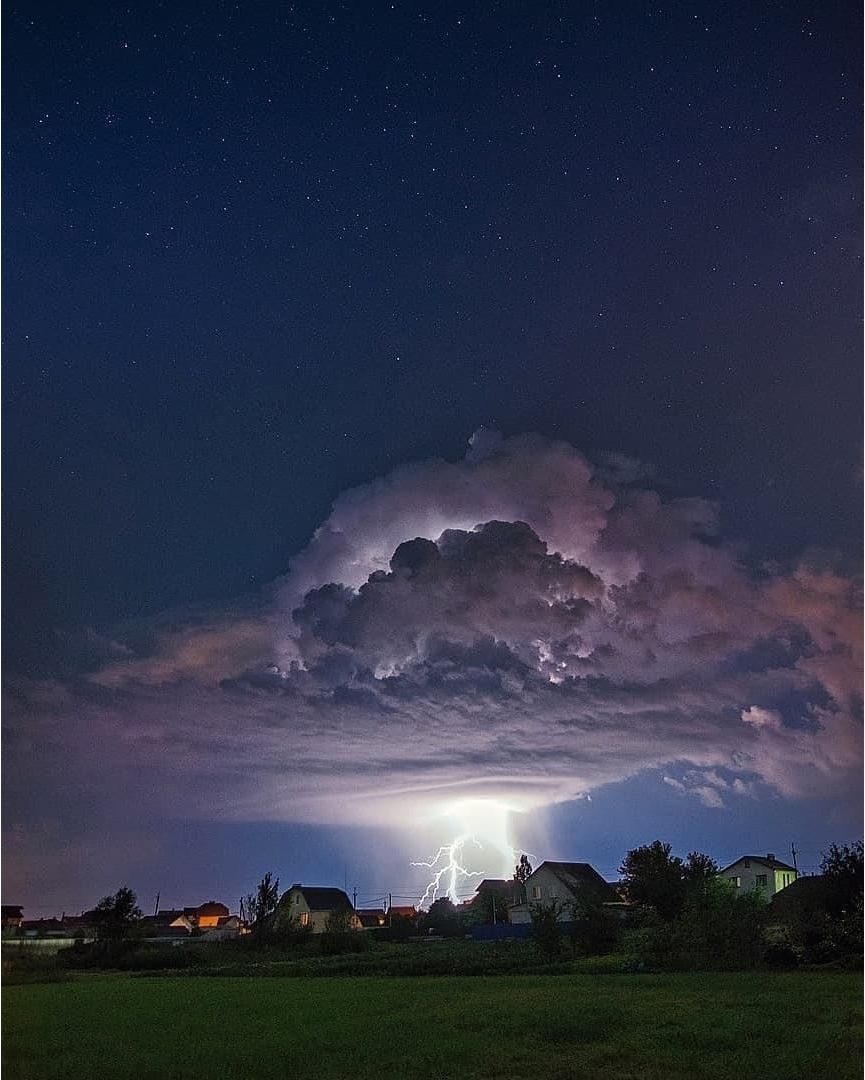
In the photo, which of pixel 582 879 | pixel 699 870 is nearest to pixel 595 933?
pixel 699 870

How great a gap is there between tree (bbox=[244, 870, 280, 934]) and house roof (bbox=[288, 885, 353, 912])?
135 inches

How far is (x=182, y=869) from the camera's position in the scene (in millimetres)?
12094

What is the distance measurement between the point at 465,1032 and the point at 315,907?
17.1m

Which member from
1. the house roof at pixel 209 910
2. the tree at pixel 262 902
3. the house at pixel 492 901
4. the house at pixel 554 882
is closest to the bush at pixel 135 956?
the tree at pixel 262 902

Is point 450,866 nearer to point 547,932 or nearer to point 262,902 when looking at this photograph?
point 547,932

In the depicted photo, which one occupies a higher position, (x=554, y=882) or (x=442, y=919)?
(x=554, y=882)

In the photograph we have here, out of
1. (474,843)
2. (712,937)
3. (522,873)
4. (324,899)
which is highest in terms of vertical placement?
(474,843)

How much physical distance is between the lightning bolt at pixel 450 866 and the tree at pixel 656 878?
243cm

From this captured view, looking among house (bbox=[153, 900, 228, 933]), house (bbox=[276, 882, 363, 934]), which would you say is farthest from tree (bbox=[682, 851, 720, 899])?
house (bbox=[153, 900, 228, 933])

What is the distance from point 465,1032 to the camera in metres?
6.79

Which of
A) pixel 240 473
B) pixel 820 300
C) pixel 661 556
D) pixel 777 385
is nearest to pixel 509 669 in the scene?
pixel 661 556

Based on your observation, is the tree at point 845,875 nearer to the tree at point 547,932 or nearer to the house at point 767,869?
the tree at point 547,932

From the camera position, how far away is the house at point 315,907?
19.4 m

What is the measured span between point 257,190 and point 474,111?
6.49 feet
